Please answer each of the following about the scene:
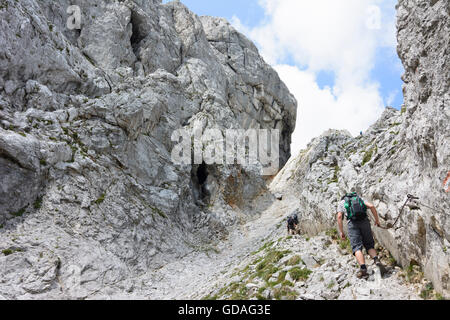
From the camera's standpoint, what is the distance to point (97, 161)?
2702 cm

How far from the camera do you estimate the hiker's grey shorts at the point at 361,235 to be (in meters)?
10.1

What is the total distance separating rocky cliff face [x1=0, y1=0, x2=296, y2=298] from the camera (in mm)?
19750

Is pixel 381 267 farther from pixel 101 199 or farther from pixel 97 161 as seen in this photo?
pixel 97 161

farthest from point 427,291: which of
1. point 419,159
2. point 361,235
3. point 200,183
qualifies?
point 200,183

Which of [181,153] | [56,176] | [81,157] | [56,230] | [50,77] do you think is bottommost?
[56,230]

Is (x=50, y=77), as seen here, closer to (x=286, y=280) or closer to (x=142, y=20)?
(x=142, y=20)

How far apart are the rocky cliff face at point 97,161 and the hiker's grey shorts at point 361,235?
15275 mm

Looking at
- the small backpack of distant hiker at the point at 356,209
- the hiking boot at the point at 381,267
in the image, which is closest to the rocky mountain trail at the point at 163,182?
the hiking boot at the point at 381,267

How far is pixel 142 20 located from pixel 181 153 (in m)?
25.2

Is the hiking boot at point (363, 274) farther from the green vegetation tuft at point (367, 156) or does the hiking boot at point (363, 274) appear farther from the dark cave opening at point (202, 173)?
the dark cave opening at point (202, 173)

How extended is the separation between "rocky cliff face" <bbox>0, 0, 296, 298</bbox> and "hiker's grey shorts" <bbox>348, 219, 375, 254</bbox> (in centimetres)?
1528

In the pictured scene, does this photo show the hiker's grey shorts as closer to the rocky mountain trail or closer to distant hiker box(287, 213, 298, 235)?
the rocky mountain trail

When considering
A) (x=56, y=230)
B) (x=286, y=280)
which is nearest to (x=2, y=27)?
(x=56, y=230)
